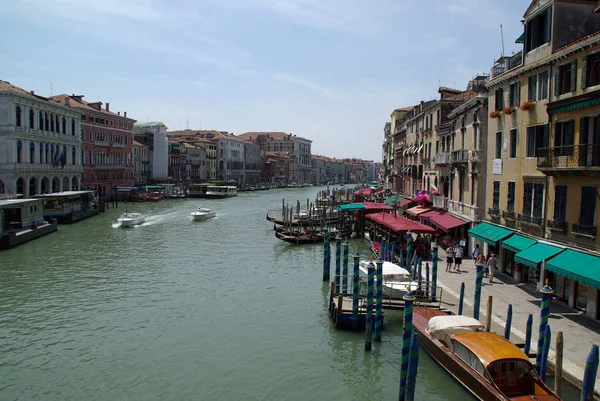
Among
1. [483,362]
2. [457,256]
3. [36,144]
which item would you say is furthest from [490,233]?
[36,144]

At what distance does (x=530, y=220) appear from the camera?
17172 mm

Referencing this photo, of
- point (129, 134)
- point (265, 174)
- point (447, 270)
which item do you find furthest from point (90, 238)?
point (265, 174)

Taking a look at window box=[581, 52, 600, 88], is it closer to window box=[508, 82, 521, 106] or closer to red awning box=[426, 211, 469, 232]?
window box=[508, 82, 521, 106]

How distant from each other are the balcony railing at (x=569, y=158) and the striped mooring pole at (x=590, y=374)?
245 inches

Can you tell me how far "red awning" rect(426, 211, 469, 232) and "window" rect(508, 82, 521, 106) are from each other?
640 centimetres

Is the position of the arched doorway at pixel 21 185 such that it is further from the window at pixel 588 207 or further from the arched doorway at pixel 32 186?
the window at pixel 588 207

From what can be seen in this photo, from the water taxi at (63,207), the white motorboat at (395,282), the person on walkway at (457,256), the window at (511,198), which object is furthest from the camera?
the water taxi at (63,207)

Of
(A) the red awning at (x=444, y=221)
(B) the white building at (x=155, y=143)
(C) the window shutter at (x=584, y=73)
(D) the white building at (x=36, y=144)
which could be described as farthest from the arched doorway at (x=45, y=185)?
(C) the window shutter at (x=584, y=73)

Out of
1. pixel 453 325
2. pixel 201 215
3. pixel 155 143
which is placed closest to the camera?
pixel 453 325

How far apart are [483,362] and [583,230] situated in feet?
20.5

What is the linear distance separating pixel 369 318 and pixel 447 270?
8.36 m

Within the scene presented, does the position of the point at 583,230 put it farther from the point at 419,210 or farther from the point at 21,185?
the point at 21,185

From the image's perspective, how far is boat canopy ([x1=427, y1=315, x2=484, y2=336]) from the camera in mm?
12367

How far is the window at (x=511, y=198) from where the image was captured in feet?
61.7
